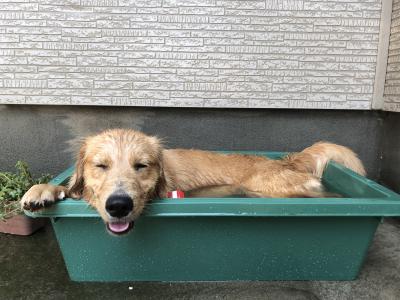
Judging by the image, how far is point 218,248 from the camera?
2.65 m

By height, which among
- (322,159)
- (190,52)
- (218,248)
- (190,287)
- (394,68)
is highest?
(190,52)

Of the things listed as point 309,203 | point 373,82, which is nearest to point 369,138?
point 373,82

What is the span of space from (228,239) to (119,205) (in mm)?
843

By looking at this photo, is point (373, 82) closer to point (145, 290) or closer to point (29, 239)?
point (145, 290)

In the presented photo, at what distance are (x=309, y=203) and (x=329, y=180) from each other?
46.6 inches

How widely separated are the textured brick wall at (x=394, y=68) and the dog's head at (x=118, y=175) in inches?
109

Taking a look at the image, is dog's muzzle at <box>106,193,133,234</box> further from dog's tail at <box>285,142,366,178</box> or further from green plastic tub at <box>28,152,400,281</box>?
dog's tail at <box>285,142,366,178</box>

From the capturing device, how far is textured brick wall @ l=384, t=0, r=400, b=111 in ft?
13.5

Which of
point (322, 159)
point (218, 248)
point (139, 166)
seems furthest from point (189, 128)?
point (218, 248)

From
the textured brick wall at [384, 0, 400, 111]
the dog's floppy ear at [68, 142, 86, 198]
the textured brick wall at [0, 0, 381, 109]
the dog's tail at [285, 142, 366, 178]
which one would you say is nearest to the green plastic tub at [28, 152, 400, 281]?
the dog's floppy ear at [68, 142, 86, 198]

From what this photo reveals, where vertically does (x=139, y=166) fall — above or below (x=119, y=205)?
above

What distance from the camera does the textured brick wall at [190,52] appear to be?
13.8 ft

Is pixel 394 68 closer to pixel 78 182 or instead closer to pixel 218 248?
pixel 218 248

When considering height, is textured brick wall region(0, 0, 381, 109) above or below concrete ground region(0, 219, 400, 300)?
above
